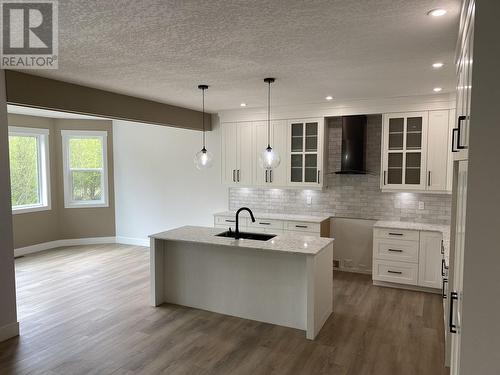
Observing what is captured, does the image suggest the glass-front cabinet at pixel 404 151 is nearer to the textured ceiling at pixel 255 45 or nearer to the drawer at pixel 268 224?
the textured ceiling at pixel 255 45

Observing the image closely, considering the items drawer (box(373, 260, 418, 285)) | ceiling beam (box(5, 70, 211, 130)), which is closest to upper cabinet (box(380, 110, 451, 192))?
drawer (box(373, 260, 418, 285))

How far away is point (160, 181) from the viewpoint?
7.34 m

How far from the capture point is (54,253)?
6977 mm

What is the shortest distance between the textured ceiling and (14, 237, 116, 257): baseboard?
14.2ft

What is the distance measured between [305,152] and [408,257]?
2.16 m

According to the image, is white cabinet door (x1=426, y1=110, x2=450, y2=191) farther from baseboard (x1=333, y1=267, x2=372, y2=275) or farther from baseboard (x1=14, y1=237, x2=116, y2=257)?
baseboard (x1=14, y1=237, x2=116, y2=257)

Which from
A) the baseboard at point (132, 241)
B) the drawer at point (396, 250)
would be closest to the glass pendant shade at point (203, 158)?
the drawer at point (396, 250)

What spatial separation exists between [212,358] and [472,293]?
241cm

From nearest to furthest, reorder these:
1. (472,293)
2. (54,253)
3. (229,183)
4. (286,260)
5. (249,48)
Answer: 1. (472,293)
2. (249,48)
3. (286,260)
4. (229,183)
5. (54,253)

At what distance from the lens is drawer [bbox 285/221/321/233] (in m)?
5.46

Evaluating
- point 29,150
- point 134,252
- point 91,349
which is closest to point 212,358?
point 91,349

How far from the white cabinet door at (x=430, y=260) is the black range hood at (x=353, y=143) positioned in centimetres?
136

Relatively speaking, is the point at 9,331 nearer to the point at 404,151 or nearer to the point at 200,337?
the point at 200,337

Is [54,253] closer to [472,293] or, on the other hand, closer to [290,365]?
[290,365]
